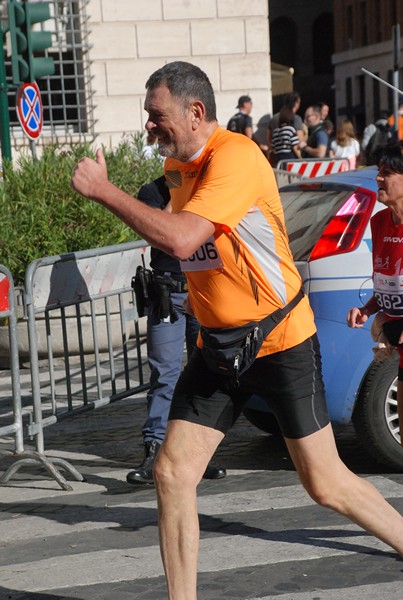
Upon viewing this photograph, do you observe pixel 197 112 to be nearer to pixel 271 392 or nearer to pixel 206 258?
pixel 206 258

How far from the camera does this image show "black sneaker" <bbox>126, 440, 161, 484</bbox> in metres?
6.71

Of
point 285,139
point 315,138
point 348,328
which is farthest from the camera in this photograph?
point 315,138

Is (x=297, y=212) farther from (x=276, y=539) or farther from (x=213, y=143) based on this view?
(x=213, y=143)

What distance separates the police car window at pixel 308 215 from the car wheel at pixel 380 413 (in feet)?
2.25

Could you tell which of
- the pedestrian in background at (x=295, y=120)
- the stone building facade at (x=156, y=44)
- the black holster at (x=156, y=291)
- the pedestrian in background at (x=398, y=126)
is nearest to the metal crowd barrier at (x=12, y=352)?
the black holster at (x=156, y=291)

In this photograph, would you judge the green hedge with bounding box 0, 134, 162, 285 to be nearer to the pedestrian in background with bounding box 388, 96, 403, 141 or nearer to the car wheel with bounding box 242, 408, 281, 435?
the car wheel with bounding box 242, 408, 281, 435

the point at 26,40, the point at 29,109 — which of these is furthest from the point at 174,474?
the point at 29,109

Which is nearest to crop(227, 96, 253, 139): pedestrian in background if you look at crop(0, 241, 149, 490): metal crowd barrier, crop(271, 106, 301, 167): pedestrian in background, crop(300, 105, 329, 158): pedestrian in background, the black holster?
crop(271, 106, 301, 167): pedestrian in background

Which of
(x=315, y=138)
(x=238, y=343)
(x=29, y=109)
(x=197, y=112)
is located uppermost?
(x=197, y=112)

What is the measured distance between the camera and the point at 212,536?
571cm

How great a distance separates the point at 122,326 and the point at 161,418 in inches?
35.9

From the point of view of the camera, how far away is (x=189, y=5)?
2122cm

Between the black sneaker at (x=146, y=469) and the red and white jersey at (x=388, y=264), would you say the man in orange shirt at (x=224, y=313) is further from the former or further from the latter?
the black sneaker at (x=146, y=469)

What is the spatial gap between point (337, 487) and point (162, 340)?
Result: 2425 millimetres
